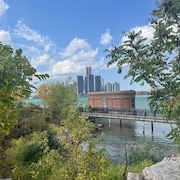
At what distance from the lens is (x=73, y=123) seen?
3885 mm

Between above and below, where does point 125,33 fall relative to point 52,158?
above

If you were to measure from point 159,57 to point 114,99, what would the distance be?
2658cm

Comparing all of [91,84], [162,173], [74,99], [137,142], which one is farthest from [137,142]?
[91,84]

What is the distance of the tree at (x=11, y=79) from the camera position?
3.96ft

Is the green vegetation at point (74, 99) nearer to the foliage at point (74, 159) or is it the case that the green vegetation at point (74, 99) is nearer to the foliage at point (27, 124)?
the foliage at point (74, 159)

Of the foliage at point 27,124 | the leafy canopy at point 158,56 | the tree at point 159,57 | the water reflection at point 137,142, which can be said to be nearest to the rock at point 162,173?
the water reflection at point 137,142

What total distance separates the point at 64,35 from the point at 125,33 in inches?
234

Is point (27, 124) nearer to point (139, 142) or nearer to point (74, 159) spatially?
point (74, 159)

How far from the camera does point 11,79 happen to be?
124 centimetres

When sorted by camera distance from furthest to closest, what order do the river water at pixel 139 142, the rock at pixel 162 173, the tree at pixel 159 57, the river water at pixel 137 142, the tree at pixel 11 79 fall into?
the river water at pixel 137 142
the river water at pixel 139 142
the rock at pixel 162 173
the tree at pixel 159 57
the tree at pixel 11 79

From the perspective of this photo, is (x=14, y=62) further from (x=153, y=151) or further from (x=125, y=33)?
(x=153, y=151)

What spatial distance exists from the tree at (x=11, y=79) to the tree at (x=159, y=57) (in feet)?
3.65

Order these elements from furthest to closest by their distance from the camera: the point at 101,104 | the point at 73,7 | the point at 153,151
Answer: the point at 101,104
the point at 153,151
the point at 73,7

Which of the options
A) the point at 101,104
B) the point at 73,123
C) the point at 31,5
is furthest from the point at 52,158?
the point at 101,104
